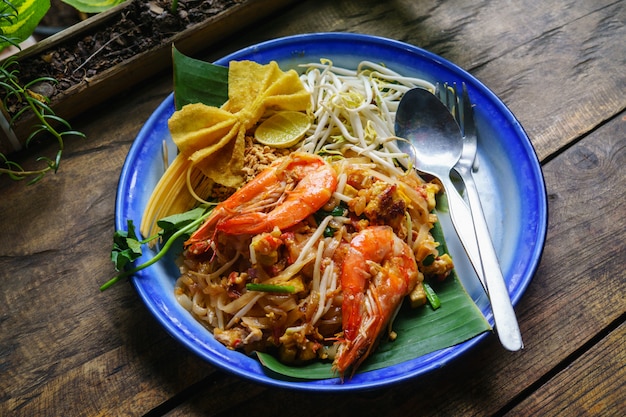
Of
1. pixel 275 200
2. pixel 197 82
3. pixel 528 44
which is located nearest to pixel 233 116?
pixel 197 82

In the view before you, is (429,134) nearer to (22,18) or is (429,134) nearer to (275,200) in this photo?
(275,200)

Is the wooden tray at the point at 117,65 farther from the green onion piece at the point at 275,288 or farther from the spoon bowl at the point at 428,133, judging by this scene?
the green onion piece at the point at 275,288

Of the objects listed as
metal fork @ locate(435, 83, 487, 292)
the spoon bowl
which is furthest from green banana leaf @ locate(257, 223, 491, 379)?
the spoon bowl

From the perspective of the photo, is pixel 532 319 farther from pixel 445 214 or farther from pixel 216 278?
pixel 216 278

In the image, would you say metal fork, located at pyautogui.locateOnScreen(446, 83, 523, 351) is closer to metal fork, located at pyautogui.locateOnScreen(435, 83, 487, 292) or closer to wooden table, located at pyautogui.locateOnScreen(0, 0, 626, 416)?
metal fork, located at pyautogui.locateOnScreen(435, 83, 487, 292)

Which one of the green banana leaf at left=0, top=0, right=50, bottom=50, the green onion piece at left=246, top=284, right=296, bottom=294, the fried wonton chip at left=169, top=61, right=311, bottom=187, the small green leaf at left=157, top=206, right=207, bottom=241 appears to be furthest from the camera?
the green banana leaf at left=0, top=0, right=50, bottom=50

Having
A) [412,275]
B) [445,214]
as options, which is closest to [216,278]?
[412,275]
